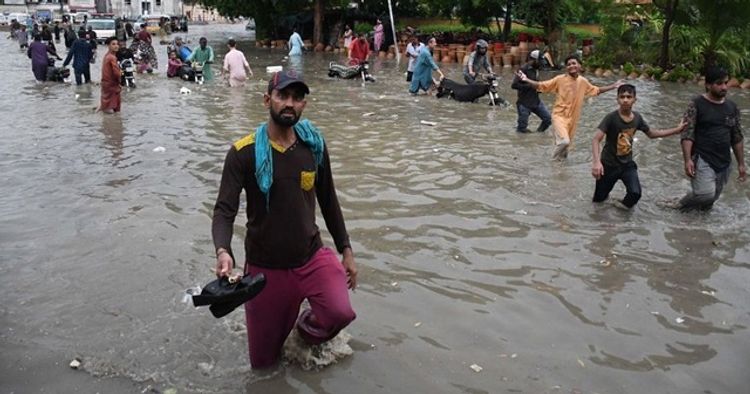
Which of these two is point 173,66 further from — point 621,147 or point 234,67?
point 621,147

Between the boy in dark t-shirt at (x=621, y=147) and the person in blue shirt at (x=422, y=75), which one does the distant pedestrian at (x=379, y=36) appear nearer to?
the person in blue shirt at (x=422, y=75)

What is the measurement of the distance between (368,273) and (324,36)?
111ft

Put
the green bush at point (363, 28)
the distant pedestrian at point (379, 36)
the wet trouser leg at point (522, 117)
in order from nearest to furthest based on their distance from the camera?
the wet trouser leg at point (522, 117) < the distant pedestrian at point (379, 36) < the green bush at point (363, 28)

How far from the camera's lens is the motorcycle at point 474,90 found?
630 inches

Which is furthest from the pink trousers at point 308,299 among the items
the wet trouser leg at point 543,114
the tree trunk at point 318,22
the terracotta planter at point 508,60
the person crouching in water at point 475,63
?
the tree trunk at point 318,22

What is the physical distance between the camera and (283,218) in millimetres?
3947

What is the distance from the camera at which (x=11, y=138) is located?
11.9 meters

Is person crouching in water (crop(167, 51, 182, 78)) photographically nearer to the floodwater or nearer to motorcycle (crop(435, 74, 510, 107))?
motorcycle (crop(435, 74, 510, 107))

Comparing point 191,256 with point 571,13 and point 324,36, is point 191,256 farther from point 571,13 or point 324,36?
point 324,36

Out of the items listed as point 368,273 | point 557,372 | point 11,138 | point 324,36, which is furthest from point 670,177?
point 324,36

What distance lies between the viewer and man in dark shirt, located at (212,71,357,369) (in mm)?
3836

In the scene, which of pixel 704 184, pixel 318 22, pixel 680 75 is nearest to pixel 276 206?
pixel 704 184

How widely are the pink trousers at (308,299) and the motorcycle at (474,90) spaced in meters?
12.4

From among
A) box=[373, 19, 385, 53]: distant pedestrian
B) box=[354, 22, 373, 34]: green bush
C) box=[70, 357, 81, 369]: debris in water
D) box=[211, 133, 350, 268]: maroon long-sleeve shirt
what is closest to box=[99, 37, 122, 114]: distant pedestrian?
box=[70, 357, 81, 369]: debris in water
